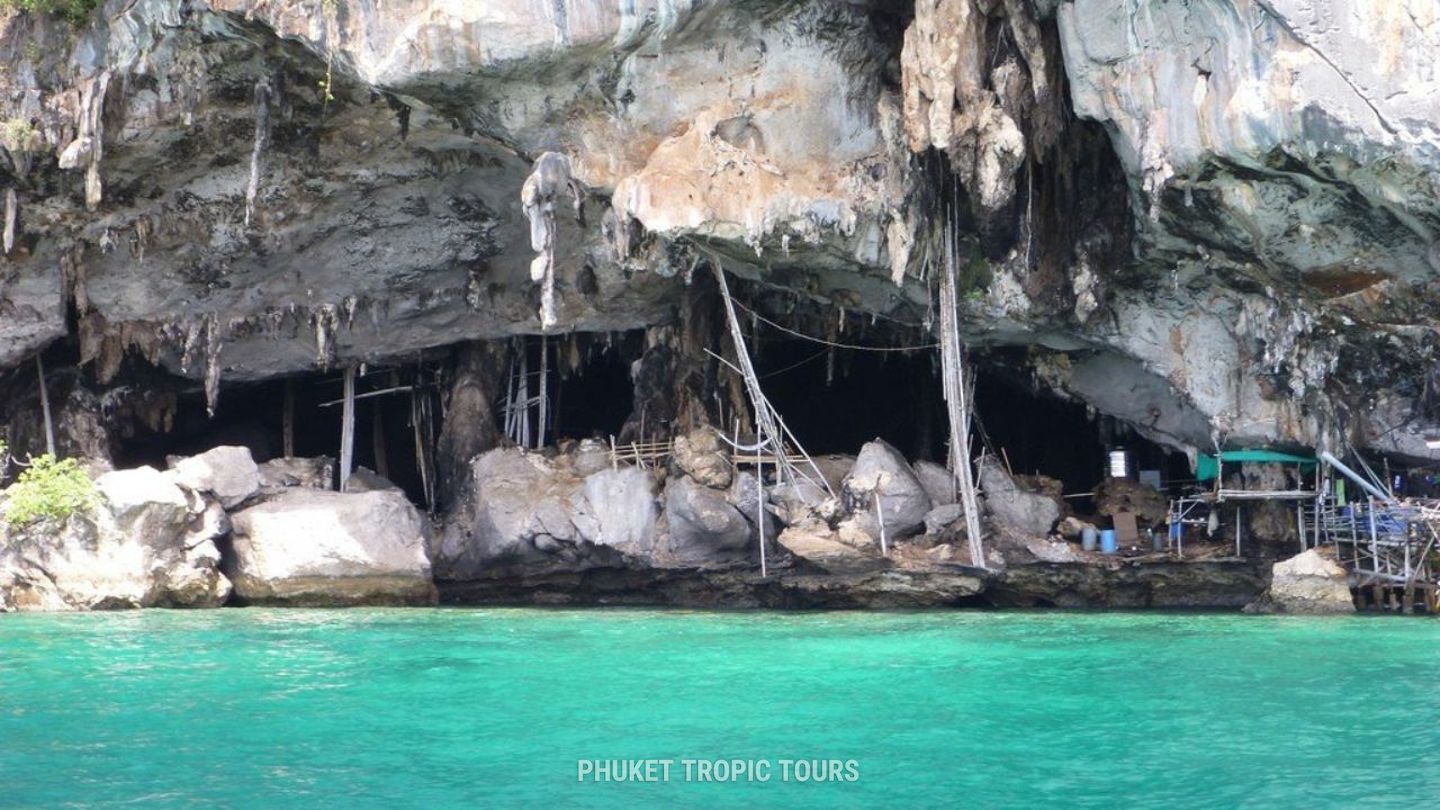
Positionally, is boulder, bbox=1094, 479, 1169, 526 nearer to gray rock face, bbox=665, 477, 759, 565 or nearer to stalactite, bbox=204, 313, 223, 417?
gray rock face, bbox=665, 477, 759, 565

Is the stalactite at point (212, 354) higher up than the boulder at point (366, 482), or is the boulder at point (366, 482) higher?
the stalactite at point (212, 354)

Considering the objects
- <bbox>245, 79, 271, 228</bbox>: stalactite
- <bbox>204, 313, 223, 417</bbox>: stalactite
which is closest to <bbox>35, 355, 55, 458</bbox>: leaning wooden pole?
<bbox>204, 313, 223, 417</bbox>: stalactite

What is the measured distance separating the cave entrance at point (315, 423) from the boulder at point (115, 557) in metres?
4.91

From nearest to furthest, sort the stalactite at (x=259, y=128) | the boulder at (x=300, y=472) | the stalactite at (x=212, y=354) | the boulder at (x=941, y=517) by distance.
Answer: the stalactite at (x=259, y=128) < the boulder at (x=941, y=517) < the stalactite at (x=212, y=354) < the boulder at (x=300, y=472)

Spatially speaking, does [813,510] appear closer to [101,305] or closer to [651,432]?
[651,432]

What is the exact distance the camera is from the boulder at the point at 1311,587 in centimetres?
1767

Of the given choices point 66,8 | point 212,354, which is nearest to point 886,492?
point 212,354

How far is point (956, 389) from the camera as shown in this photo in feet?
62.0

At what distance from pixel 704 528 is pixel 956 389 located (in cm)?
353

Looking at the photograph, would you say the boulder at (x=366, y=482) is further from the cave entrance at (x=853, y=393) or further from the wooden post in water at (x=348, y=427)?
the cave entrance at (x=853, y=393)

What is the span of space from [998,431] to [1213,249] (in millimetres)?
7222

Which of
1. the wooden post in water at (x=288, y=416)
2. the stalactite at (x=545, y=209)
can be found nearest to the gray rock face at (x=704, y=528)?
the stalactite at (x=545, y=209)

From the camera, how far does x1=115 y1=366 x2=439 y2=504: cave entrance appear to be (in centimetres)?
2455

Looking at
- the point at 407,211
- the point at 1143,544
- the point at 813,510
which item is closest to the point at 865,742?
the point at 813,510
